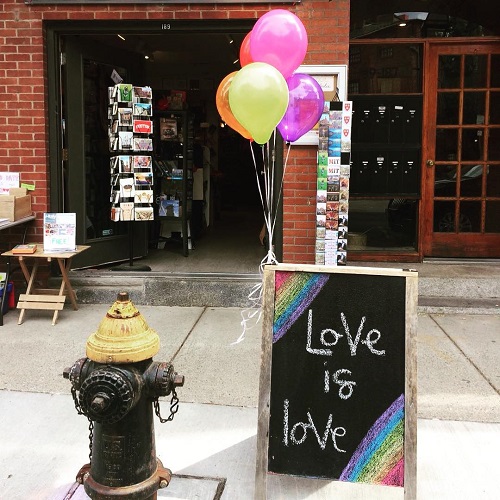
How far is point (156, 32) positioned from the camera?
6.38 m

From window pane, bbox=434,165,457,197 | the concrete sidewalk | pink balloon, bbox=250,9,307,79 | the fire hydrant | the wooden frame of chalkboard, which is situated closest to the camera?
the fire hydrant

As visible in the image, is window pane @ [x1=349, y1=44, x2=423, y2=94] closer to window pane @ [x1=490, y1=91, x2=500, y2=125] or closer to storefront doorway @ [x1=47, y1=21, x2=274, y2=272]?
window pane @ [x1=490, y1=91, x2=500, y2=125]

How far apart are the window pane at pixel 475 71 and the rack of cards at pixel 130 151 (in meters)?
3.53

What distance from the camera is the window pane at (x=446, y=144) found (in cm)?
704

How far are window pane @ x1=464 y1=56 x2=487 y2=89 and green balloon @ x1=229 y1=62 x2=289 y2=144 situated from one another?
3.77 metres

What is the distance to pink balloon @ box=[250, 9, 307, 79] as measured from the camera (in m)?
4.22

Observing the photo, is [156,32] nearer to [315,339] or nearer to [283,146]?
[283,146]

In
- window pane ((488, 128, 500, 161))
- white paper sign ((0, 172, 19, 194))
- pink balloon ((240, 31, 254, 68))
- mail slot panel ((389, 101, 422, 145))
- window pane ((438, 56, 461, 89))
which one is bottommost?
white paper sign ((0, 172, 19, 194))

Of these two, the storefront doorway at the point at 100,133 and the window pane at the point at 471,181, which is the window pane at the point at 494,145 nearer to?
the window pane at the point at 471,181

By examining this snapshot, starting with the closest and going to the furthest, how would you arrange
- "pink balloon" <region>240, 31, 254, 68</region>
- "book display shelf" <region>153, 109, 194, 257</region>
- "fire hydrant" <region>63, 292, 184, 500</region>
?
"fire hydrant" <region>63, 292, 184, 500</region>
"pink balloon" <region>240, 31, 254, 68</region>
"book display shelf" <region>153, 109, 194, 257</region>

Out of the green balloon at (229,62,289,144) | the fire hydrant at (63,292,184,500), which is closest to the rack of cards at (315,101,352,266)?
the green balloon at (229,62,289,144)

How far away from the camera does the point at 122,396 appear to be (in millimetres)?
2574

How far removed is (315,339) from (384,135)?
452 cm

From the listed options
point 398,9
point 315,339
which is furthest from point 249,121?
point 398,9
